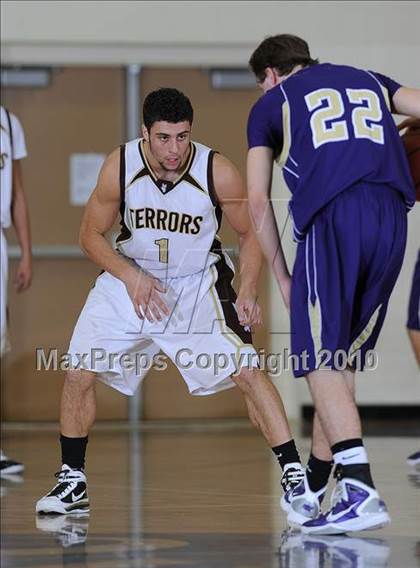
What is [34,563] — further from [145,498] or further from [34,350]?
[34,350]

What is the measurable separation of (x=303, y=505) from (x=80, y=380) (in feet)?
3.07

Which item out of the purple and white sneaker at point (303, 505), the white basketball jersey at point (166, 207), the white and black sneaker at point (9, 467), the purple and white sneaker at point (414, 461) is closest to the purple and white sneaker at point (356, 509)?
the purple and white sneaker at point (303, 505)

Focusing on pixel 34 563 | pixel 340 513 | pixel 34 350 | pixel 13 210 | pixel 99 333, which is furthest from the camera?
pixel 34 350

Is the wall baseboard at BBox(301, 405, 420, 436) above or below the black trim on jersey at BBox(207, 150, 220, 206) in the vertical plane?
below

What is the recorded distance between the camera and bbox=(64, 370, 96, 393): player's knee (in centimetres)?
438

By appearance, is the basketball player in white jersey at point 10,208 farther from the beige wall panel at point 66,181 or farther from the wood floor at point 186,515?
the beige wall panel at point 66,181

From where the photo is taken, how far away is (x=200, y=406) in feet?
25.4

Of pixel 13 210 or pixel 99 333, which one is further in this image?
pixel 13 210

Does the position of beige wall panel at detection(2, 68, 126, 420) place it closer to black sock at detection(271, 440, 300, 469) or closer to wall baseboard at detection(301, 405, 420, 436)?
wall baseboard at detection(301, 405, 420, 436)

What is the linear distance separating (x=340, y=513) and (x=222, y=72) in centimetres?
463

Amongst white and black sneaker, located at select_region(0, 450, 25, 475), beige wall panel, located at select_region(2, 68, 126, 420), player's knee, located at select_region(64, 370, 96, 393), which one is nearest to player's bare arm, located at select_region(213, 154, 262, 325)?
player's knee, located at select_region(64, 370, 96, 393)

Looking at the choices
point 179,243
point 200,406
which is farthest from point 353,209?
point 200,406

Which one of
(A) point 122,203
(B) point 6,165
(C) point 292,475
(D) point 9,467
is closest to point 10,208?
(B) point 6,165

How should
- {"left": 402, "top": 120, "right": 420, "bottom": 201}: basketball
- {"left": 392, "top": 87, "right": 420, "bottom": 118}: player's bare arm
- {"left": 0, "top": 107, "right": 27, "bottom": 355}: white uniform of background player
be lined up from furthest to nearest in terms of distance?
1. {"left": 0, "top": 107, "right": 27, "bottom": 355}: white uniform of background player
2. {"left": 402, "top": 120, "right": 420, "bottom": 201}: basketball
3. {"left": 392, "top": 87, "right": 420, "bottom": 118}: player's bare arm
